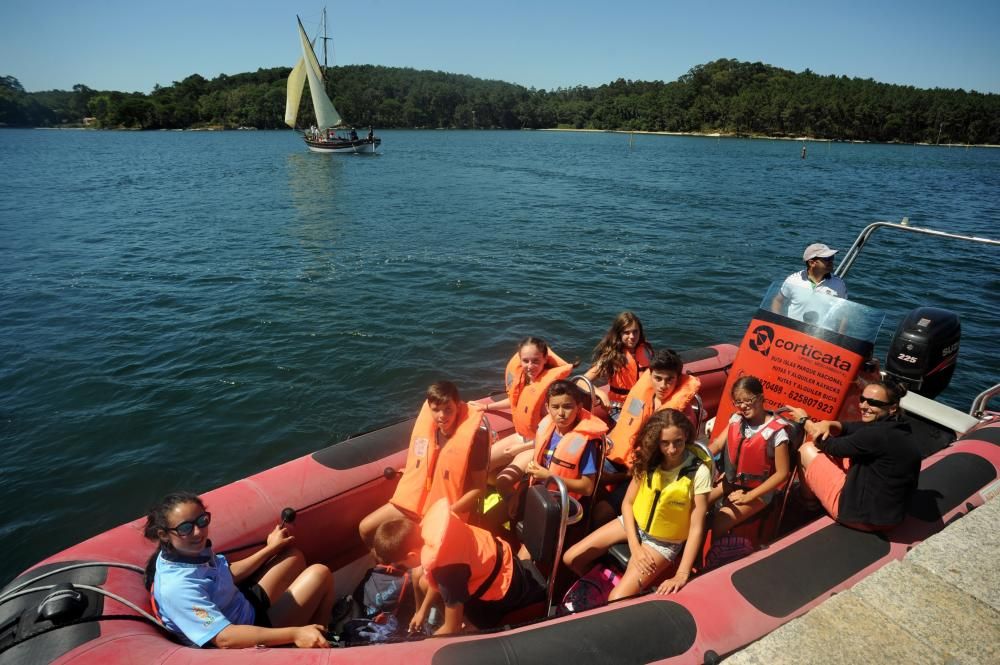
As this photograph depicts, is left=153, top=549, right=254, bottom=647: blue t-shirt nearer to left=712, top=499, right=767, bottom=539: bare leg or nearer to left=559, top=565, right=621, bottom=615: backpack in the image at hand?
left=559, top=565, right=621, bottom=615: backpack

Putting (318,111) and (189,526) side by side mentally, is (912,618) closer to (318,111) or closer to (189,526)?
(189,526)

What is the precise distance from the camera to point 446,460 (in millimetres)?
3236

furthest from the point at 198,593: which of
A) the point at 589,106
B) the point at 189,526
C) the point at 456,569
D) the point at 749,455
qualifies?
the point at 589,106

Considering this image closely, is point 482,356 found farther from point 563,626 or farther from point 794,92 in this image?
point 794,92

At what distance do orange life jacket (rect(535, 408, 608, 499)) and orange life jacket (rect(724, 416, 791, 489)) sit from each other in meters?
0.86

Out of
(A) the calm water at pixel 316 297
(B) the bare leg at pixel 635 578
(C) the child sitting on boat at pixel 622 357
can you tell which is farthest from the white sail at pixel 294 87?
(B) the bare leg at pixel 635 578

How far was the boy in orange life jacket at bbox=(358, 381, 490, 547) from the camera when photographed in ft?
10.5

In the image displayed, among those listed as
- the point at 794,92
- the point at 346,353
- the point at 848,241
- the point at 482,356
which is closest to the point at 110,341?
the point at 346,353

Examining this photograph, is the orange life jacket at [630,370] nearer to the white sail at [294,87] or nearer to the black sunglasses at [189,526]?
the black sunglasses at [189,526]

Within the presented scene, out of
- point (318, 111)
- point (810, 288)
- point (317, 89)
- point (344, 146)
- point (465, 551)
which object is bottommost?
point (465, 551)

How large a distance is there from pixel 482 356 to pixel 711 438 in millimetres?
5070

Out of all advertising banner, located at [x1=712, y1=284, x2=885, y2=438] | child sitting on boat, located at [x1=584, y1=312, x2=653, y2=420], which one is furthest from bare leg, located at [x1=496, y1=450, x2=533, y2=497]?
advertising banner, located at [x1=712, y1=284, x2=885, y2=438]

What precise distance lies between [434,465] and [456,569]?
1025mm

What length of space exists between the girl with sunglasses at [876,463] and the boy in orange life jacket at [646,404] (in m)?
0.84
